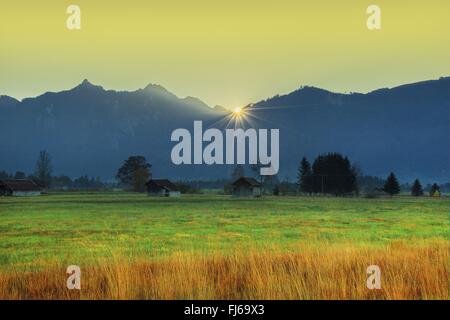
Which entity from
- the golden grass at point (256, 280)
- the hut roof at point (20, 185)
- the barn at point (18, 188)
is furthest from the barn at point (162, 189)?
the golden grass at point (256, 280)

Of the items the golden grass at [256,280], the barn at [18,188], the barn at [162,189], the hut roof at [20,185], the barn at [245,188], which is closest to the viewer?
the golden grass at [256,280]

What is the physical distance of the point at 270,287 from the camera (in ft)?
36.8

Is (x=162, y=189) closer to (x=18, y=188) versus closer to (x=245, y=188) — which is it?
(x=245, y=188)

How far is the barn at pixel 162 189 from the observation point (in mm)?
132725

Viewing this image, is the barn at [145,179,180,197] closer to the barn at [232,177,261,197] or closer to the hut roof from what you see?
the barn at [232,177,261,197]

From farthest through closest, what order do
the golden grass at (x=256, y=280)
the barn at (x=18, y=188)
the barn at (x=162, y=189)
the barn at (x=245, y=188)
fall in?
the barn at (x=18, y=188) < the barn at (x=162, y=189) < the barn at (x=245, y=188) < the golden grass at (x=256, y=280)

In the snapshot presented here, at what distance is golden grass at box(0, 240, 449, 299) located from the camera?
36.5 ft

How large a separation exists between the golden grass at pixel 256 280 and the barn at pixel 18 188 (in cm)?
12801

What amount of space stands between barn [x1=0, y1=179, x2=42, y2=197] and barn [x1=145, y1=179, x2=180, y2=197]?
96.9 ft

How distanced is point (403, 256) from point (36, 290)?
971 centimetres

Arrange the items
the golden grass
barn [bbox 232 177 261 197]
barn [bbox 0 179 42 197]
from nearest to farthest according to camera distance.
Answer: the golden grass → barn [bbox 232 177 261 197] → barn [bbox 0 179 42 197]

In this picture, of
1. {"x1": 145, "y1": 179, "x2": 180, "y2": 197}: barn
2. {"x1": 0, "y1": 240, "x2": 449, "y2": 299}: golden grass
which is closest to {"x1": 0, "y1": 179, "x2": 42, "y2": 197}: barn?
{"x1": 145, "y1": 179, "x2": 180, "y2": 197}: barn

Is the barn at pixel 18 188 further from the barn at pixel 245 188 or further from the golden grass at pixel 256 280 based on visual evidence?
the golden grass at pixel 256 280

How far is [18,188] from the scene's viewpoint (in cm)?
13425
